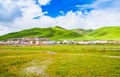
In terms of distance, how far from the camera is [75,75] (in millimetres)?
31688

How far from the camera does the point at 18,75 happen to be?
32.5 metres

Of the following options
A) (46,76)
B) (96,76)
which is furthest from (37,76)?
(96,76)

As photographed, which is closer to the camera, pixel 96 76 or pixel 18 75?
pixel 96 76

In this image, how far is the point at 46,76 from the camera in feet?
103

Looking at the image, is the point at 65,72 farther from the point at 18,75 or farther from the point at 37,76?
the point at 18,75

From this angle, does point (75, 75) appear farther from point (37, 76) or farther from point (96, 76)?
point (37, 76)

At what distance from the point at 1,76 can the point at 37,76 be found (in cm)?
571

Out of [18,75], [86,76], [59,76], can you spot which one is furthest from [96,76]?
[18,75]

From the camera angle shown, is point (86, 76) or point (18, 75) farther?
point (18, 75)

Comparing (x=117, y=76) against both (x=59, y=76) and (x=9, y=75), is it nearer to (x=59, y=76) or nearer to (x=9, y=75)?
(x=59, y=76)

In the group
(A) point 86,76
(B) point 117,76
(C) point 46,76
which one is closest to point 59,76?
(C) point 46,76

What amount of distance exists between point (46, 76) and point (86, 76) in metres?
5.91

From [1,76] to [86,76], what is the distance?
12.9 meters

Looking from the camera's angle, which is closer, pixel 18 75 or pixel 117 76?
pixel 117 76
